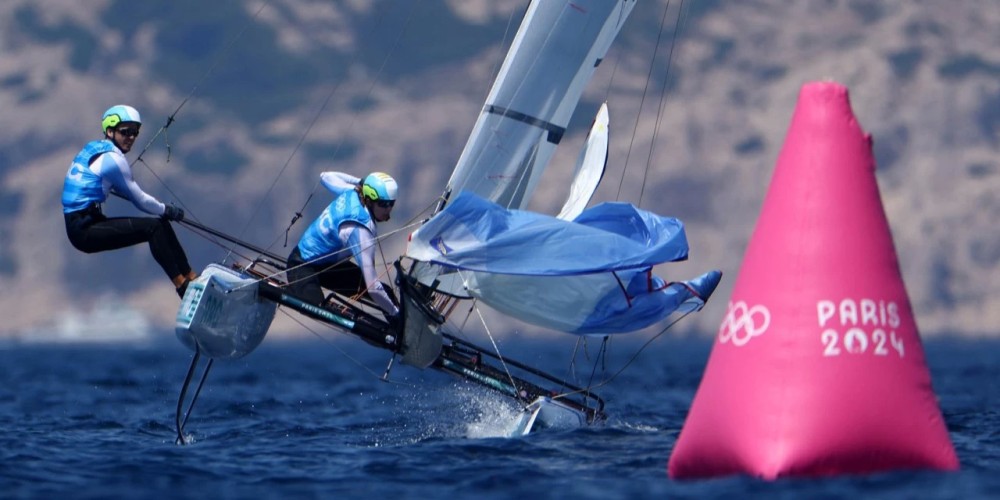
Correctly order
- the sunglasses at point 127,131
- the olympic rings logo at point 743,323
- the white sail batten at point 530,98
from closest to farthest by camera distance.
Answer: the olympic rings logo at point 743,323
the sunglasses at point 127,131
the white sail batten at point 530,98

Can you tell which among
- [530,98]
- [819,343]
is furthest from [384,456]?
[530,98]

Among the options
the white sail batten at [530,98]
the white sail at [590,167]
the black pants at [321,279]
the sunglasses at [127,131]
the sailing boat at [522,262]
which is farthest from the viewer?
the white sail at [590,167]

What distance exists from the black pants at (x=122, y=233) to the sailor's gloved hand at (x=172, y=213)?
0.07 m

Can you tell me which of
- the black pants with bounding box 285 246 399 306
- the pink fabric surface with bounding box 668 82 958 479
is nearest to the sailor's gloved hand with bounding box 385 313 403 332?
the black pants with bounding box 285 246 399 306

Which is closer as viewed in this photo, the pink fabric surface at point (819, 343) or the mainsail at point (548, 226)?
the pink fabric surface at point (819, 343)

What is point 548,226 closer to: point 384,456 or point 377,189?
point 377,189

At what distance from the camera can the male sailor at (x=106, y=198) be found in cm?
1251

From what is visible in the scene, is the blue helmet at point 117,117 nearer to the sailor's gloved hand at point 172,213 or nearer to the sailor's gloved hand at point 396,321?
the sailor's gloved hand at point 172,213

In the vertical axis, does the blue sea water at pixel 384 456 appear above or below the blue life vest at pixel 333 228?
below

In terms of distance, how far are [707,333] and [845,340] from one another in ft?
445

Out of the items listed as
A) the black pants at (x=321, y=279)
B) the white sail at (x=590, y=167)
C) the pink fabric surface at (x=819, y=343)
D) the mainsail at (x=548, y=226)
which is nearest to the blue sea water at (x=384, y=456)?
the pink fabric surface at (x=819, y=343)

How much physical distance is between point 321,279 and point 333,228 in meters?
0.52

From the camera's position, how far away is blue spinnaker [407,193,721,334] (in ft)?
41.3

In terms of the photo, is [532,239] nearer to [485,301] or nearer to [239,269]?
[485,301]
